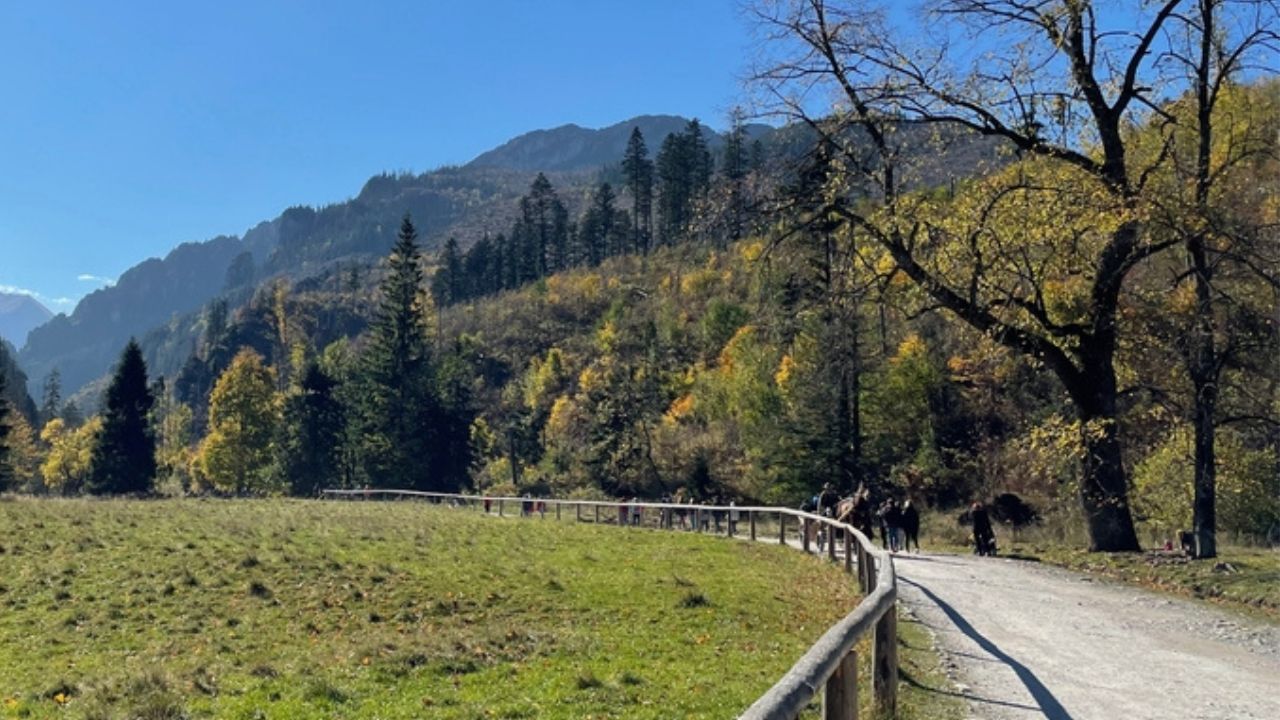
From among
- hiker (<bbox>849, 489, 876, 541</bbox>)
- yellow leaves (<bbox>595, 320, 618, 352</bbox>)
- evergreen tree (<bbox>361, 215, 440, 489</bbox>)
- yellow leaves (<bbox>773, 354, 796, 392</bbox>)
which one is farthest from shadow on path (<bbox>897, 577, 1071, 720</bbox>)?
yellow leaves (<bbox>595, 320, 618, 352</bbox>)

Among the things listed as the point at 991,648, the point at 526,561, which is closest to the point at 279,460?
the point at 526,561

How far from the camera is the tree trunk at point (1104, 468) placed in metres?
18.4

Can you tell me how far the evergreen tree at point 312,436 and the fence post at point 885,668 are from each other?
248 ft

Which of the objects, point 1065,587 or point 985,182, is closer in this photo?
point 1065,587

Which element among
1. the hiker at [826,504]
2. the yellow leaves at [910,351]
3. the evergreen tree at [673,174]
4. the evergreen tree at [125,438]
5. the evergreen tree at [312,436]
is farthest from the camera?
the evergreen tree at [673,174]

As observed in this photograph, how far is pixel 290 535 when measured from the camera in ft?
72.9

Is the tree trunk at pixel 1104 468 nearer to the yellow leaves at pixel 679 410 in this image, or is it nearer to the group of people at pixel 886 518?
the group of people at pixel 886 518

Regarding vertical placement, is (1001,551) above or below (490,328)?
below

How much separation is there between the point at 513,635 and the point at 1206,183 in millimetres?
14850

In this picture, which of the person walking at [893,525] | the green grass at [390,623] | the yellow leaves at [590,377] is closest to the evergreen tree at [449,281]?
the yellow leaves at [590,377]

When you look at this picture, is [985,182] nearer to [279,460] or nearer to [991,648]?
[991,648]

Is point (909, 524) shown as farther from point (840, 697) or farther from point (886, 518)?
point (840, 697)

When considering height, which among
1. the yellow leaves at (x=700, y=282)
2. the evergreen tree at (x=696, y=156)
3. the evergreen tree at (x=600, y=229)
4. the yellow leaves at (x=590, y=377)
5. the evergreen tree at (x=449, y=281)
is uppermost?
the evergreen tree at (x=696, y=156)

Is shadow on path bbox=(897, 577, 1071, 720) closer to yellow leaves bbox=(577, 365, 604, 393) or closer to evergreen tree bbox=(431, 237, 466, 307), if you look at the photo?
yellow leaves bbox=(577, 365, 604, 393)
